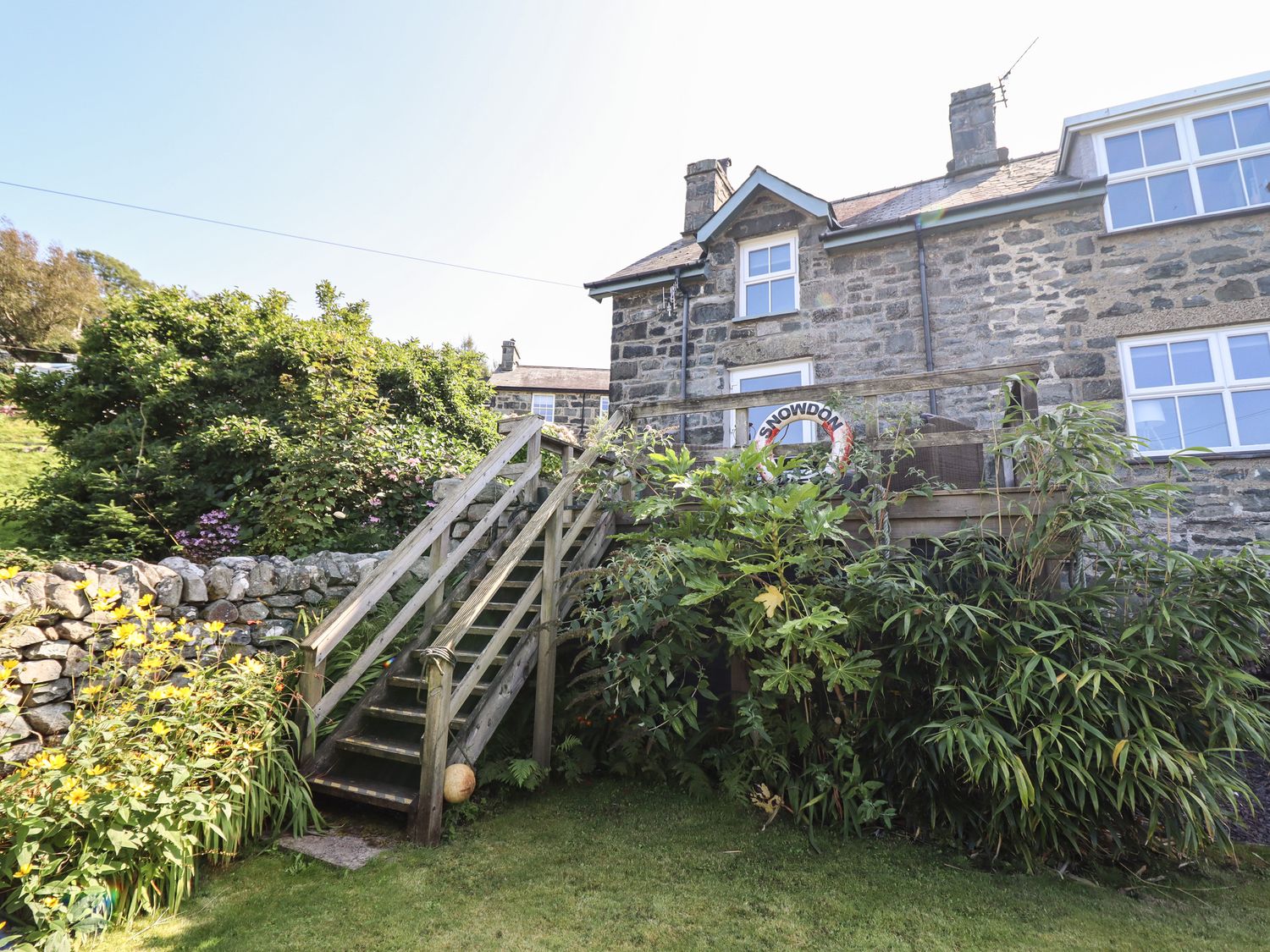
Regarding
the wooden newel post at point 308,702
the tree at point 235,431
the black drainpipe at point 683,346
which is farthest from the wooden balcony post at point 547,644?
the black drainpipe at point 683,346

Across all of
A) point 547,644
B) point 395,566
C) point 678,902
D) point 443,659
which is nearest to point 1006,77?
point 547,644

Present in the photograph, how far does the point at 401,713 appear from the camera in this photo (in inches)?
143

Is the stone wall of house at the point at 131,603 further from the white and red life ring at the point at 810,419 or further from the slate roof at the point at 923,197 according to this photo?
the slate roof at the point at 923,197

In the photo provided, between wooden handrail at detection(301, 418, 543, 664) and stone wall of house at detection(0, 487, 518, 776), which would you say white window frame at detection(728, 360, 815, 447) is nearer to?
wooden handrail at detection(301, 418, 543, 664)

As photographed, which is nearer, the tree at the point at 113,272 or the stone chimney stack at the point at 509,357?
the stone chimney stack at the point at 509,357

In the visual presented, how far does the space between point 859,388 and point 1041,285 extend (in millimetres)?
5110

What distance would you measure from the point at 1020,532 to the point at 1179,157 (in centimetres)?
702

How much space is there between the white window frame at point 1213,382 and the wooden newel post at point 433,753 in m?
7.35

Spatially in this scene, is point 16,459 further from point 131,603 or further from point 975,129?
point 975,129

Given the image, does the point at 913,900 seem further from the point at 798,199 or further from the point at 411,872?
the point at 798,199

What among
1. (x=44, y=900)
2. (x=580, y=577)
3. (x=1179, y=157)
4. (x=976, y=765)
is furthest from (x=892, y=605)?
(x=1179, y=157)

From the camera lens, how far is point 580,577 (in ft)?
14.3

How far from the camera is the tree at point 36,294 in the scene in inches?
850

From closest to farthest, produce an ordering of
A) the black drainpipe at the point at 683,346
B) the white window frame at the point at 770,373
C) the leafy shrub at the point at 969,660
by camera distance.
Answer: the leafy shrub at the point at 969,660 → the white window frame at the point at 770,373 → the black drainpipe at the point at 683,346
